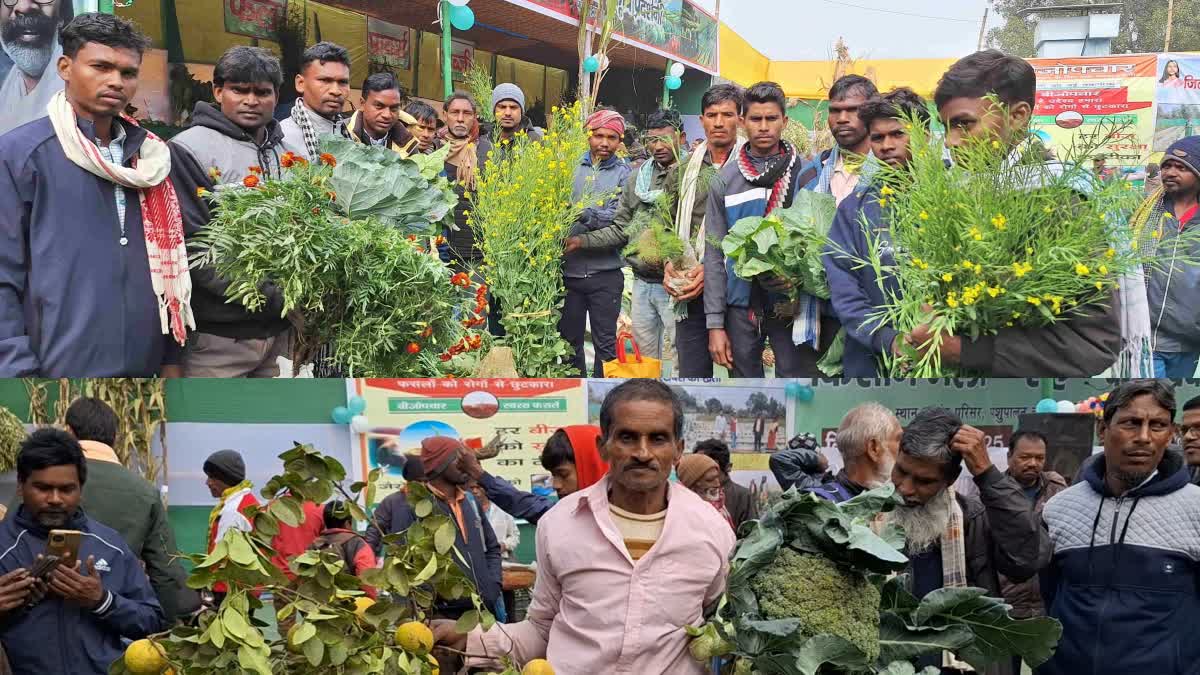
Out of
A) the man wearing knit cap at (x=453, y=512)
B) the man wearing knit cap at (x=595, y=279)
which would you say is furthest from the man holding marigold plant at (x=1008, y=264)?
the man wearing knit cap at (x=595, y=279)

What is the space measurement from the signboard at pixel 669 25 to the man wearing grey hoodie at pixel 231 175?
10.1 m

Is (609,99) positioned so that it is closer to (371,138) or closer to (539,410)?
(371,138)

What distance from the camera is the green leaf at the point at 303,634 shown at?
6.73 feet

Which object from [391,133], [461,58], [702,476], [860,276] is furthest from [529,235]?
[461,58]

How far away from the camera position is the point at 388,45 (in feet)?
47.5

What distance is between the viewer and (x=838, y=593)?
8.13ft

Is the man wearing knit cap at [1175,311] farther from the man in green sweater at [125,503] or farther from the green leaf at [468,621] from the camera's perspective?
the green leaf at [468,621]

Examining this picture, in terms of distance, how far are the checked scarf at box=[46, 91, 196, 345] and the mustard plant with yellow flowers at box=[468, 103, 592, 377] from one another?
2255 millimetres

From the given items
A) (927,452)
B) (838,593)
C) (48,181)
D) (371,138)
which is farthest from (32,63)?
(838,593)

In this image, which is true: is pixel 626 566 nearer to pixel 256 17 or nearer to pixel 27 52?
pixel 27 52

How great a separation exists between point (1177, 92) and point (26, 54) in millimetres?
18836

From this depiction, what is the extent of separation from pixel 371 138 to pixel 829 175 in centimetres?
233

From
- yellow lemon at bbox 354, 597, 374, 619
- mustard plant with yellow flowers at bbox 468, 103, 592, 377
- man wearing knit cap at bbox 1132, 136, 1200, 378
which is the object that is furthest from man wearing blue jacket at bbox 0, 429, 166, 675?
man wearing knit cap at bbox 1132, 136, 1200, 378

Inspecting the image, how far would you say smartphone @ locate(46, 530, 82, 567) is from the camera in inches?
138
